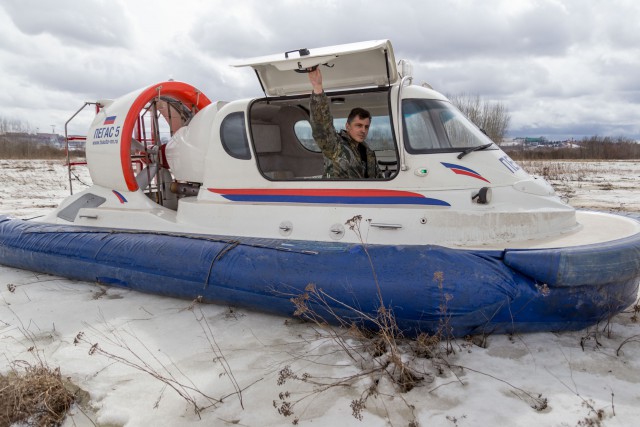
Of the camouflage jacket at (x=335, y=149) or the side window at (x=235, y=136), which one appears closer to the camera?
the camouflage jacket at (x=335, y=149)

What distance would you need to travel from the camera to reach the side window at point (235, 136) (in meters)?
4.55

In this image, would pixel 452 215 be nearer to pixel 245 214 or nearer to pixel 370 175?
pixel 370 175

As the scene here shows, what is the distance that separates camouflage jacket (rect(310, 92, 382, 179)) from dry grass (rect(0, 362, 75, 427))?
2.49 m

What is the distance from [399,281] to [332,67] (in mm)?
2020

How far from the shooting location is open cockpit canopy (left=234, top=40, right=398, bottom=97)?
12.5 ft

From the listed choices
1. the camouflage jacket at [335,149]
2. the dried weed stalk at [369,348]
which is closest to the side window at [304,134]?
the camouflage jacket at [335,149]

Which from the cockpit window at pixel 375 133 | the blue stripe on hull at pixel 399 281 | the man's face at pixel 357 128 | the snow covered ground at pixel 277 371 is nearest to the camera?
the snow covered ground at pixel 277 371

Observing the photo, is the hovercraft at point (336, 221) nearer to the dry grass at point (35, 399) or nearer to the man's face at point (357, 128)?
the man's face at point (357, 128)

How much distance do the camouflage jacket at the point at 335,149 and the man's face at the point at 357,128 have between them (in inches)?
1.5

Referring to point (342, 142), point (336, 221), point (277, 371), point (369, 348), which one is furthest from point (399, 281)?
point (342, 142)

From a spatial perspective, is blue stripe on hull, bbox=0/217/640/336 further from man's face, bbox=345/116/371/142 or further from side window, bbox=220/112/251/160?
man's face, bbox=345/116/371/142

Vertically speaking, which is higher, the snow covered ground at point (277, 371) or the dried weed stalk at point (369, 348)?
the dried weed stalk at point (369, 348)

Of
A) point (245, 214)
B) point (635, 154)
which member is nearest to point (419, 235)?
point (245, 214)

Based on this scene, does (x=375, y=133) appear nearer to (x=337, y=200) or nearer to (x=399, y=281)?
(x=337, y=200)
